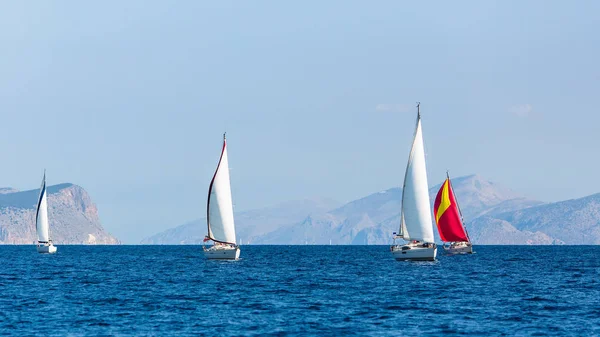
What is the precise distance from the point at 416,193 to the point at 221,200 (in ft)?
79.4

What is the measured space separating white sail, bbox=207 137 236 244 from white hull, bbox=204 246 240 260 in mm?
5420

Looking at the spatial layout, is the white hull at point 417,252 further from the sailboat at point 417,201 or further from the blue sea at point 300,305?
the blue sea at point 300,305

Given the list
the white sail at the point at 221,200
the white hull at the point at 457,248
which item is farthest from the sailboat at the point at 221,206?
the white hull at the point at 457,248

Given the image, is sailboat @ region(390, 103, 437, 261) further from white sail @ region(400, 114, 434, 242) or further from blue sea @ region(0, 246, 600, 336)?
blue sea @ region(0, 246, 600, 336)

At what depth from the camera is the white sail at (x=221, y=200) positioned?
118 meters

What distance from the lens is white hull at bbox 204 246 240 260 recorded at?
126438 mm

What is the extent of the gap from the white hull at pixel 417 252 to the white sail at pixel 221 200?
864 inches

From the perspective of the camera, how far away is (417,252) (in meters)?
119

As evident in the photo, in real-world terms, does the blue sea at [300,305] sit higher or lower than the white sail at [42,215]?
lower

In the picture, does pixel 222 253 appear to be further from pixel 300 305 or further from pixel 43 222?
pixel 43 222

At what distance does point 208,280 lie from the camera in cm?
9356

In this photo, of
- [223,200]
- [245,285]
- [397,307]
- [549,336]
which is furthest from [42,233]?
[549,336]

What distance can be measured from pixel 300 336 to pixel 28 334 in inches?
583

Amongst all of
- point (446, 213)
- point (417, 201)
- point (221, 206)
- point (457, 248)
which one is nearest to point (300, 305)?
point (417, 201)
